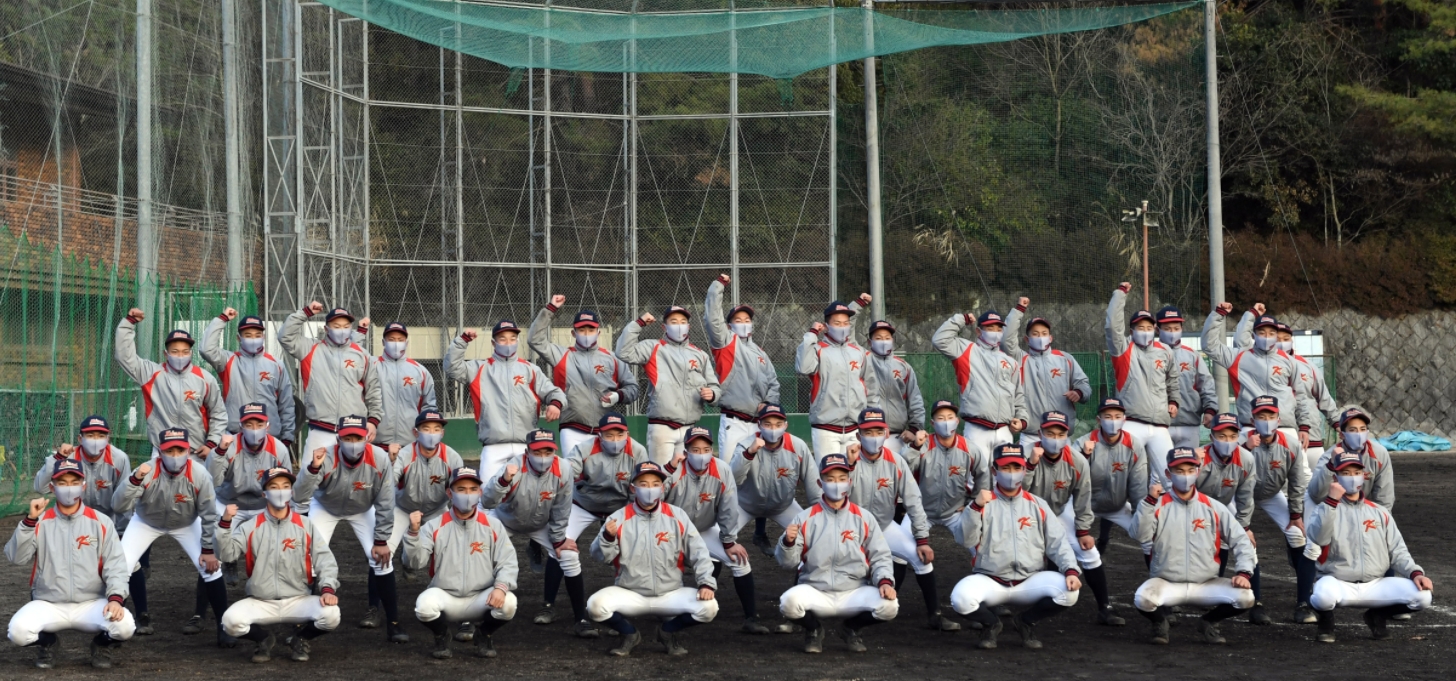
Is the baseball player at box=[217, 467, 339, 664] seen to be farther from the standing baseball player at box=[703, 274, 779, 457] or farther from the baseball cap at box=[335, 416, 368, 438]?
the standing baseball player at box=[703, 274, 779, 457]

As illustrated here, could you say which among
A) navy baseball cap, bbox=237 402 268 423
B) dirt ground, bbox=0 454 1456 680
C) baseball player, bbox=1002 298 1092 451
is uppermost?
baseball player, bbox=1002 298 1092 451

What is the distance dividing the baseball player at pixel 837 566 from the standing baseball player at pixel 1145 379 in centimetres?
425

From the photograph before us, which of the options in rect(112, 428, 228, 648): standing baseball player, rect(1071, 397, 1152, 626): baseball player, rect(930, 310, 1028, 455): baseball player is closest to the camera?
rect(112, 428, 228, 648): standing baseball player

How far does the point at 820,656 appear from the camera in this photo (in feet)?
32.0

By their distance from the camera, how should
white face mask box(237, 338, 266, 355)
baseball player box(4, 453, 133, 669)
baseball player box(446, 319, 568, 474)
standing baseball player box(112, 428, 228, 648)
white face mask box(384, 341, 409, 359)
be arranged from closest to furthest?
baseball player box(4, 453, 133, 669) → standing baseball player box(112, 428, 228, 648) → baseball player box(446, 319, 568, 474) → white face mask box(237, 338, 266, 355) → white face mask box(384, 341, 409, 359)

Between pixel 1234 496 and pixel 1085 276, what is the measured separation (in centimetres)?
1290

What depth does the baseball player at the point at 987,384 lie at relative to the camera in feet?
44.0

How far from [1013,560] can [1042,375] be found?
13.7 ft

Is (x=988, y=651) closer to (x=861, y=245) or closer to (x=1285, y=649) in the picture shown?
(x=1285, y=649)

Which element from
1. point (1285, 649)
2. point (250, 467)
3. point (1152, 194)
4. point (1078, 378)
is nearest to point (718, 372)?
point (1078, 378)

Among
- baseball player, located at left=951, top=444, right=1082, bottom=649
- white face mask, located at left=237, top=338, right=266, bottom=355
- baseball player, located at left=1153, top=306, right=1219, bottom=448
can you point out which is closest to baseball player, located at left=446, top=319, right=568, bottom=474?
white face mask, located at left=237, top=338, right=266, bottom=355

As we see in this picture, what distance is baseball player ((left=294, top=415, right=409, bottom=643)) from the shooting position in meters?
10.8

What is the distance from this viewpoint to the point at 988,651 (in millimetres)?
9930

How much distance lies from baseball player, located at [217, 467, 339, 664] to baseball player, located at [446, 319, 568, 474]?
10.4ft
